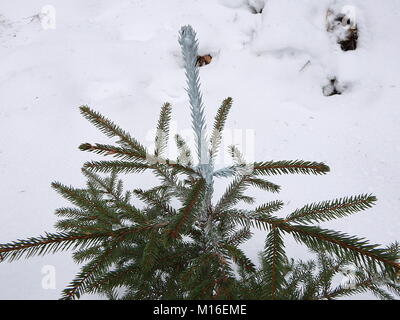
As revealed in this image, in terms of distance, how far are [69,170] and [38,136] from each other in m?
1.21

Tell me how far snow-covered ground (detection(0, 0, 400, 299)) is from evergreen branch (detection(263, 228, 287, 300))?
2.51 metres

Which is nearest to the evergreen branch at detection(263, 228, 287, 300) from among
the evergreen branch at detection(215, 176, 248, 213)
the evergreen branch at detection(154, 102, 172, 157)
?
the evergreen branch at detection(215, 176, 248, 213)

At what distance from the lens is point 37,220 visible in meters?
3.66

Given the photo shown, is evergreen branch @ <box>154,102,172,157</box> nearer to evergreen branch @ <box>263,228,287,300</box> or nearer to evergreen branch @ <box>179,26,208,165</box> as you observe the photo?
evergreen branch @ <box>179,26,208,165</box>

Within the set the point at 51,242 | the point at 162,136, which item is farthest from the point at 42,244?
the point at 162,136

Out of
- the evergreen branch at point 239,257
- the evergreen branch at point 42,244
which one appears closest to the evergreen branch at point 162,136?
the evergreen branch at point 42,244

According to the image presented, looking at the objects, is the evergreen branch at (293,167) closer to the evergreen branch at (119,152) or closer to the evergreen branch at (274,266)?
the evergreen branch at (274,266)

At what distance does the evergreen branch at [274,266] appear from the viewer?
818 mm

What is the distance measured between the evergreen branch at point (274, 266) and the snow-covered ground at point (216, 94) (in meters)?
2.51

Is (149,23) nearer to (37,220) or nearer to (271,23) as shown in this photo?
(271,23)

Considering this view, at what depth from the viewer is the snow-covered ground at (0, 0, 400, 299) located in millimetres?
3814

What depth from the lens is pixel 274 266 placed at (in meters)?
0.85

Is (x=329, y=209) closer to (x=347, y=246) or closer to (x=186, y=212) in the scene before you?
(x=347, y=246)
